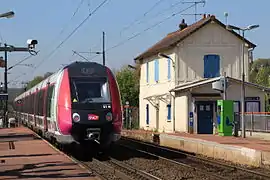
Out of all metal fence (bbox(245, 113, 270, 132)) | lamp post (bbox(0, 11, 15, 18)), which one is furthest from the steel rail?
metal fence (bbox(245, 113, 270, 132))

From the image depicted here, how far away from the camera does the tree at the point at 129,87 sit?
222 feet

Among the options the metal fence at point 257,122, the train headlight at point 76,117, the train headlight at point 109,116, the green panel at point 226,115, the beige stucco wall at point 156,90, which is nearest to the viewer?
the train headlight at point 76,117

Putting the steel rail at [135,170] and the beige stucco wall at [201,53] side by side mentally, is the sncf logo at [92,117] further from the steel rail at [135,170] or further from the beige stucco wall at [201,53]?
the beige stucco wall at [201,53]

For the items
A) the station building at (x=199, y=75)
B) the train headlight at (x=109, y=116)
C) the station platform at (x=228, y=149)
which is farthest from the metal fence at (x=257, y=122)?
the train headlight at (x=109, y=116)

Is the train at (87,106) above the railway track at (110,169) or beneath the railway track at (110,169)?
above

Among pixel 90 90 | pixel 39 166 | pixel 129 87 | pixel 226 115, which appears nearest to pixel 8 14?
pixel 90 90

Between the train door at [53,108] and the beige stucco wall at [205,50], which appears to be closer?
the train door at [53,108]

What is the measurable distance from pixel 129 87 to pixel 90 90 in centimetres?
5091

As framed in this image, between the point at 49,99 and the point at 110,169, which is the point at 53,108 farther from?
the point at 110,169

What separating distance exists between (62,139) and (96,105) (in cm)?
164

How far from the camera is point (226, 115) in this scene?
2936 cm

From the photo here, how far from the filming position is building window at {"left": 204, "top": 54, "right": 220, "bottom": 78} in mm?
37062

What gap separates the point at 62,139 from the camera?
58.5 ft

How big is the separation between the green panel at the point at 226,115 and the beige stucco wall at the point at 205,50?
745 centimetres
